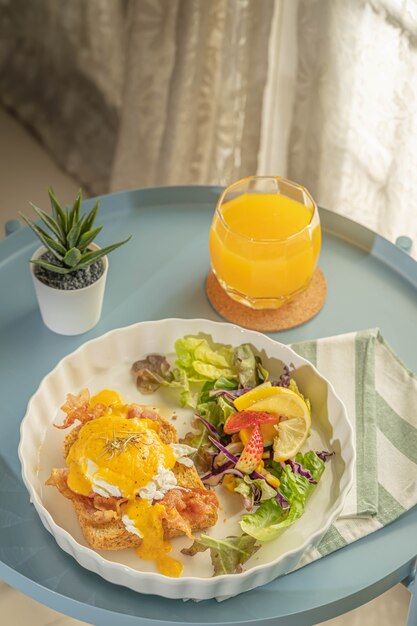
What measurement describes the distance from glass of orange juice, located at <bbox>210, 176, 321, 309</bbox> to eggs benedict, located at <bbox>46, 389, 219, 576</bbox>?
15.7 inches

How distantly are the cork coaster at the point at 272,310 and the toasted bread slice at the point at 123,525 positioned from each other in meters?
0.40

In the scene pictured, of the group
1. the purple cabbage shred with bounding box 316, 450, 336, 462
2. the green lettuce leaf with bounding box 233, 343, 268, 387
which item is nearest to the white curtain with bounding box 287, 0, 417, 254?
the green lettuce leaf with bounding box 233, 343, 268, 387

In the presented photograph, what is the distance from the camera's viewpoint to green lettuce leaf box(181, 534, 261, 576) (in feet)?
4.19

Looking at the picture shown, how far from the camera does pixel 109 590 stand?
4.25 feet

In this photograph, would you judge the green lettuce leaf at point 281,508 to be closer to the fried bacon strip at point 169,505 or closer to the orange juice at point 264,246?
the fried bacon strip at point 169,505

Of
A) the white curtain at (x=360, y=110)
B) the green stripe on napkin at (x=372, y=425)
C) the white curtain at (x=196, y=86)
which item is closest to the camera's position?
the green stripe on napkin at (x=372, y=425)

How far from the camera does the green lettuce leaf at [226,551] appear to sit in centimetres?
128

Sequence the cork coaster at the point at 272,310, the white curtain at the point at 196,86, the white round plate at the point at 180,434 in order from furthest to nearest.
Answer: the white curtain at the point at 196,86
the cork coaster at the point at 272,310
the white round plate at the point at 180,434

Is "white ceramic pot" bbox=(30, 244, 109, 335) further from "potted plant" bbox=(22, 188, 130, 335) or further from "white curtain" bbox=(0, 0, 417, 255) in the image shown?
"white curtain" bbox=(0, 0, 417, 255)

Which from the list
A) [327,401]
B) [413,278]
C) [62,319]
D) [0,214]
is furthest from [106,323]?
[0,214]

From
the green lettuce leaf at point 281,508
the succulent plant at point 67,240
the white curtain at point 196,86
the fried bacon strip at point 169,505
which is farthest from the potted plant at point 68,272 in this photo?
the white curtain at point 196,86

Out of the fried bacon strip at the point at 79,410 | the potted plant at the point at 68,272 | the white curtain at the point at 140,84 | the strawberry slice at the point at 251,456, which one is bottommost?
the white curtain at the point at 140,84

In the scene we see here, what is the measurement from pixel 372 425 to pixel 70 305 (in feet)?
1.88

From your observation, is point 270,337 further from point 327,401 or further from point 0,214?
point 0,214
